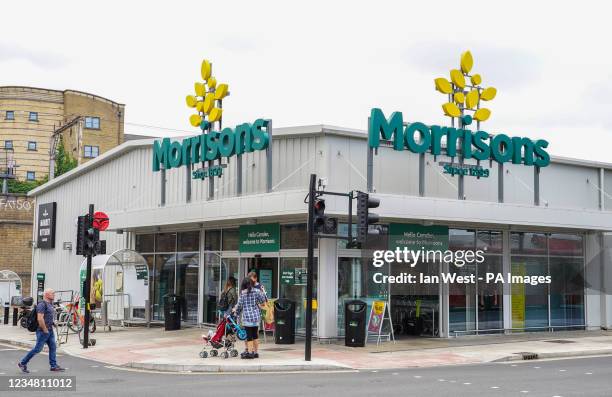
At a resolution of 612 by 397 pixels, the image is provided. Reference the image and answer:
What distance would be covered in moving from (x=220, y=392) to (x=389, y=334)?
9.76 m

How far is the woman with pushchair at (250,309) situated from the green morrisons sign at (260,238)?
533 cm

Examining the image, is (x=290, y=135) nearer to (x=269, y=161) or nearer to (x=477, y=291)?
(x=269, y=161)

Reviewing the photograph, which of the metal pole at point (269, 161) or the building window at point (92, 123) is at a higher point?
the building window at point (92, 123)

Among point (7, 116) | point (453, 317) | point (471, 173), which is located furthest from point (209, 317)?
point (7, 116)

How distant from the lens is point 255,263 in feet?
79.4

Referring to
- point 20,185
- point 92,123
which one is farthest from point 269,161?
point 20,185

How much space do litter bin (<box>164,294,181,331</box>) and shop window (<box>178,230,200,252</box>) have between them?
78.8 inches

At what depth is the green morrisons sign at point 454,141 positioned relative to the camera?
2202 centimetres

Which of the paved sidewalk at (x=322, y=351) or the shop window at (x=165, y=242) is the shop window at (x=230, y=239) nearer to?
the paved sidewalk at (x=322, y=351)

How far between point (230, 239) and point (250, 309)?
7804mm

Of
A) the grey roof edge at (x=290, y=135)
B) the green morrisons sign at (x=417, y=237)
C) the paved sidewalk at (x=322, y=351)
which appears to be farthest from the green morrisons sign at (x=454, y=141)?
the paved sidewalk at (x=322, y=351)

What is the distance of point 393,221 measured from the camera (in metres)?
22.9

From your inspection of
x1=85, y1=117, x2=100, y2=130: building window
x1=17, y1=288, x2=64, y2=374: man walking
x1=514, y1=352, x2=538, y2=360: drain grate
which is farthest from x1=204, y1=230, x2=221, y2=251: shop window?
x1=85, y1=117, x2=100, y2=130: building window

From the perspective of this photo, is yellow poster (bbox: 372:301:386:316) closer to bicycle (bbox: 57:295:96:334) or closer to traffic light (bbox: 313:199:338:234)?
traffic light (bbox: 313:199:338:234)
